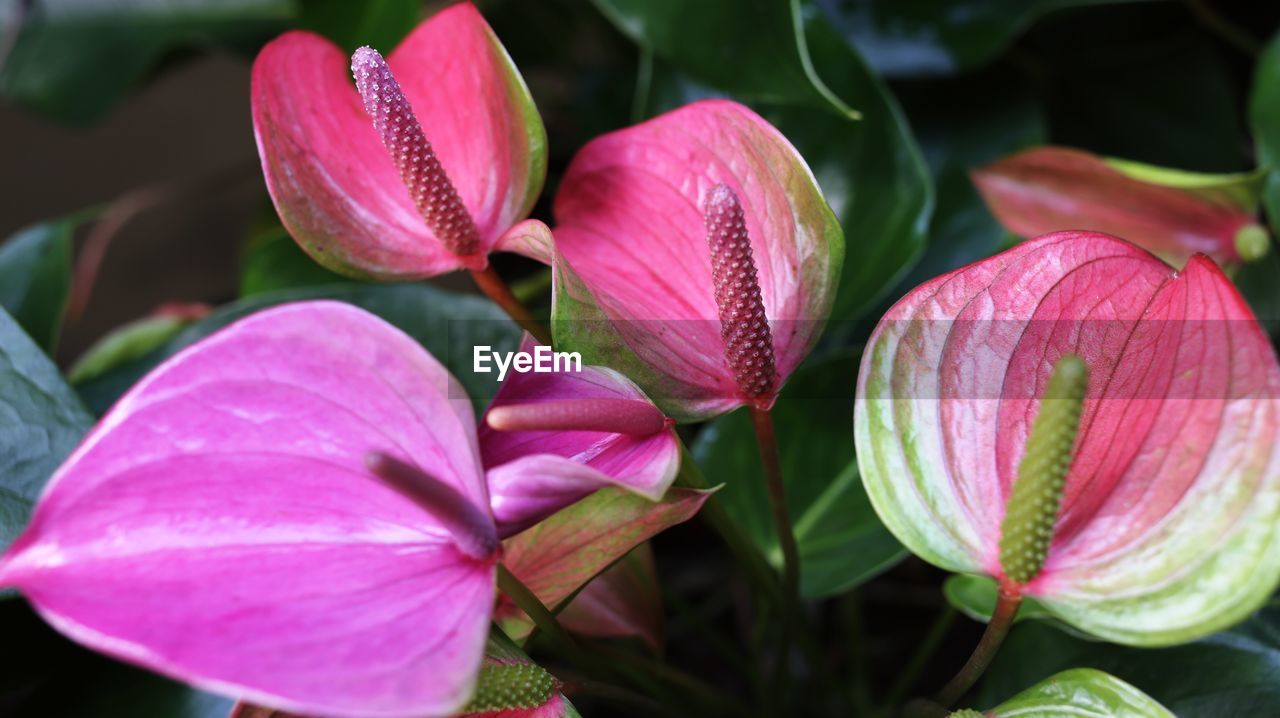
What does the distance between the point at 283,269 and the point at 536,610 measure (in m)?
0.41

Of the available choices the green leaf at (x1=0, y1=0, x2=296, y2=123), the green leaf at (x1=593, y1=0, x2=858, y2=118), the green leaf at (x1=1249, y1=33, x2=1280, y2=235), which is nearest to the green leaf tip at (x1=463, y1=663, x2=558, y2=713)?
the green leaf at (x1=593, y1=0, x2=858, y2=118)

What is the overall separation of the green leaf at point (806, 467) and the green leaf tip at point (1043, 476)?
0.19 metres

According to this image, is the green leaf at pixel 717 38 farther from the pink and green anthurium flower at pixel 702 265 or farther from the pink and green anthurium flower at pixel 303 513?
the pink and green anthurium flower at pixel 303 513

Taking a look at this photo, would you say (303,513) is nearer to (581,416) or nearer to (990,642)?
(581,416)

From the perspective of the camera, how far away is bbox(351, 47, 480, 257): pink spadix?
1.18 feet

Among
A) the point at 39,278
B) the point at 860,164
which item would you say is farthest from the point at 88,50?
the point at 860,164

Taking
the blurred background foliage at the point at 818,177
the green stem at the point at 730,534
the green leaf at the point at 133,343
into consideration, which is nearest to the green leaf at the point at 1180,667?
the blurred background foliage at the point at 818,177

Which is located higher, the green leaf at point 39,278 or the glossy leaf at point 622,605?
the green leaf at point 39,278

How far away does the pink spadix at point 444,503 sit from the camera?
28 centimetres

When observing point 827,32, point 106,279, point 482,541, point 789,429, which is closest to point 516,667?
point 482,541

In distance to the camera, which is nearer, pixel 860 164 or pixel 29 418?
pixel 29 418

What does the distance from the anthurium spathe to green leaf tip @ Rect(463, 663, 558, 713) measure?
361mm

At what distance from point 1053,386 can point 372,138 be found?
30cm

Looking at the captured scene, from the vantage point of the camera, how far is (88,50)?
0.87 m
